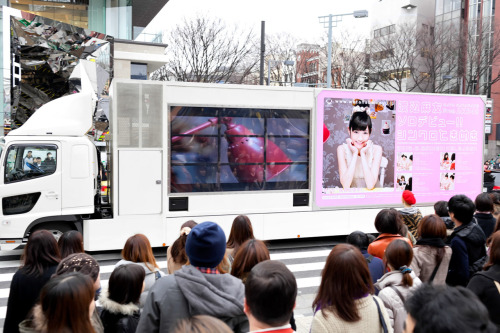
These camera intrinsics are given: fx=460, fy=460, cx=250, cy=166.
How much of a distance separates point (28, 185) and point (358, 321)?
26.2 ft

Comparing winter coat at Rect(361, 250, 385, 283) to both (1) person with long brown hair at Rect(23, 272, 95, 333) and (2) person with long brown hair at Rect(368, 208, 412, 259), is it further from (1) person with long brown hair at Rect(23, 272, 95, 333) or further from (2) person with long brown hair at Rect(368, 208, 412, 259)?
(1) person with long brown hair at Rect(23, 272, 95, 333)

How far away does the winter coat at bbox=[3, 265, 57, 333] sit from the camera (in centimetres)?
372

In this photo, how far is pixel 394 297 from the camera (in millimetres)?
3486

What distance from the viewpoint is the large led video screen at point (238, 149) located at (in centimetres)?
1012

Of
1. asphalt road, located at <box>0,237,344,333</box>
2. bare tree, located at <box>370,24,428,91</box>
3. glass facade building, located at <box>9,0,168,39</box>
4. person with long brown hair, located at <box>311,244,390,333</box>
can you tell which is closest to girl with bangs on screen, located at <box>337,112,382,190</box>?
asphalt road, located at <box>0,237,344,333</box>

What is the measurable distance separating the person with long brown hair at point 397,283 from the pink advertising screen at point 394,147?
7.19 meters

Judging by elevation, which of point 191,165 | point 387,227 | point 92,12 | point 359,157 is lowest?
point 387,227

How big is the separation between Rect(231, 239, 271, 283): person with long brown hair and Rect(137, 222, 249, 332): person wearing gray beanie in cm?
89

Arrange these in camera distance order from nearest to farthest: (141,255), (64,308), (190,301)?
1. (64,308)
2. (190,301)
3. (141,255)

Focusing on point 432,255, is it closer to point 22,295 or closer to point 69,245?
point 69,245

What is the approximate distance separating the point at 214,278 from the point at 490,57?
37.0m

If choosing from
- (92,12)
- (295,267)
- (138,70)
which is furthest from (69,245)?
(138,70)

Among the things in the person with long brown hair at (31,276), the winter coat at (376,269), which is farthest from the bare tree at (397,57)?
the person with long brown hair at (31,276)

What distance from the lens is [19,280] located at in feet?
12.6
